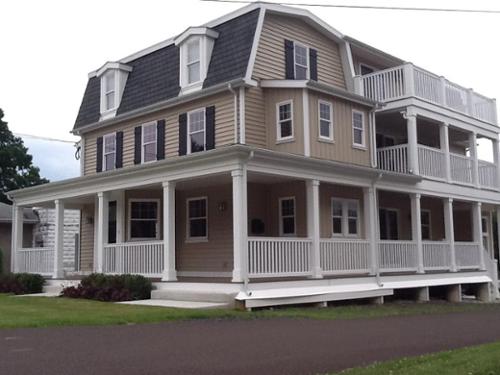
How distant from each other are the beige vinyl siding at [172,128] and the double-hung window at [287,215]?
260 centimetres

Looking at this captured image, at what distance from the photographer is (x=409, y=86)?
21609mm

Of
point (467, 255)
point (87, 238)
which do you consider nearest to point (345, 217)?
point (467, 255)

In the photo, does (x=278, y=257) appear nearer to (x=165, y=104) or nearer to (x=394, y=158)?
(x=165, y=104)

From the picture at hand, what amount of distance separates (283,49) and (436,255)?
29.6ft

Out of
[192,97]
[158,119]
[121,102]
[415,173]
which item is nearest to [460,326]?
[415,173]

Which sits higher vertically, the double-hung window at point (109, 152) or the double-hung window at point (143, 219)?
the double-hung window at point (109, 152)

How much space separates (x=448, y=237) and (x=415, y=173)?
3.06 m

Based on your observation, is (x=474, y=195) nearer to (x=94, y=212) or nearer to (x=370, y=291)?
(x=370, y=291)

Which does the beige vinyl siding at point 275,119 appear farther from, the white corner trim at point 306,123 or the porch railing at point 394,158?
the porch railing at point 394,158

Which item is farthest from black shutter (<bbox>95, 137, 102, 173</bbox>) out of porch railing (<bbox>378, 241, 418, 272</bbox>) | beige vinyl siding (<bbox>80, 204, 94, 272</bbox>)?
porch railing (<bbox>378, 241, 418, 272</bbox>)

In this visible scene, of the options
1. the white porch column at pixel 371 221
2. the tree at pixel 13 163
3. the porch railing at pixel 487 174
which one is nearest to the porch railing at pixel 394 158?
the white porch column at pixel 371 221

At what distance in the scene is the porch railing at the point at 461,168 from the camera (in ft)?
78.2

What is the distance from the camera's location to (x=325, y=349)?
372 inches

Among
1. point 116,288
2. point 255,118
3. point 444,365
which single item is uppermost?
point 255,118
